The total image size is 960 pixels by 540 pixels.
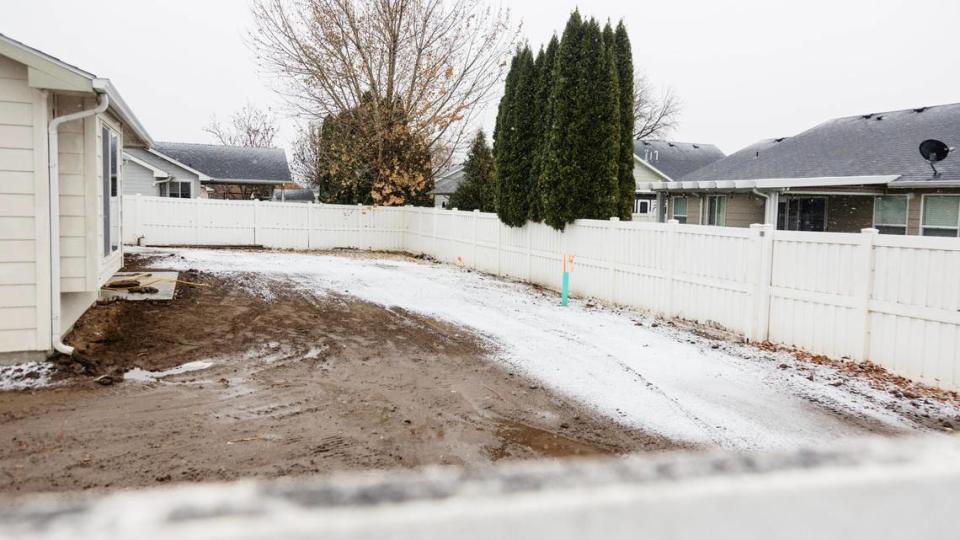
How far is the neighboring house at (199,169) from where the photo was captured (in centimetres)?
2786

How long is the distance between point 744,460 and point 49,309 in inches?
320

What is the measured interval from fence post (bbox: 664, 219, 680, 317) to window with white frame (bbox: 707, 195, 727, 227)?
11.7 metres

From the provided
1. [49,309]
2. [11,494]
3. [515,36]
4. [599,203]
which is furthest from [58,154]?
[515,36]

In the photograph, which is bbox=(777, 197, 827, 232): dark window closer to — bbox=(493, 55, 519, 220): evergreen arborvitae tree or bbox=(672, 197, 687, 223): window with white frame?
bbox=(672, 197, 687, 223): window with white frame

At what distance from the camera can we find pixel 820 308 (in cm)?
828

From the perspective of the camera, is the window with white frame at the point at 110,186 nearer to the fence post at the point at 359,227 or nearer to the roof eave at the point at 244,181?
the fence post at the point at 359,227

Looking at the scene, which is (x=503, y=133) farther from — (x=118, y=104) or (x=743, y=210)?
(x=118, y=104)

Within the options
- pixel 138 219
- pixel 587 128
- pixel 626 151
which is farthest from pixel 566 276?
pixel 138 219

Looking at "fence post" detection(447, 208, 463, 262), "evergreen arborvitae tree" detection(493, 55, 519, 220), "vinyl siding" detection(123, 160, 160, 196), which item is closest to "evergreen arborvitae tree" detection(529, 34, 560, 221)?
"evergreen arborvitae tree" detection(493, 55, 519, 220)

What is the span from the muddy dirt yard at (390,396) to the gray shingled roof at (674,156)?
3063 cm

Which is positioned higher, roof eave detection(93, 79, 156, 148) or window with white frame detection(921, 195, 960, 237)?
roof eave detection(93, 79, 156, 148)

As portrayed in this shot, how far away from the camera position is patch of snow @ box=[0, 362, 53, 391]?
6.63m

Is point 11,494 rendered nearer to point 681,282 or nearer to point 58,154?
point 58,154

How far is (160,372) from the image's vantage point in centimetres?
720
